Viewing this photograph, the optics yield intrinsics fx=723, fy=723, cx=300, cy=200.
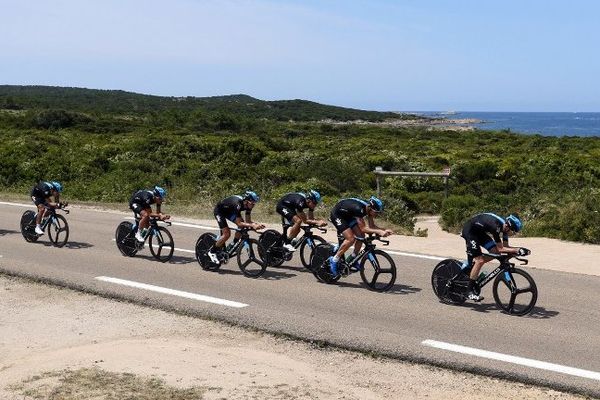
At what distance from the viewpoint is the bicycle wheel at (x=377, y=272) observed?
1105cm

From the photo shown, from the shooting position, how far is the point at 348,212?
36.8ft

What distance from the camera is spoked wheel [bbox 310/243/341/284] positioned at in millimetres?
11609

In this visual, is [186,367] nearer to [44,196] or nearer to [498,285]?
[498,285]

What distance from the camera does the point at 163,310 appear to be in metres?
10.0

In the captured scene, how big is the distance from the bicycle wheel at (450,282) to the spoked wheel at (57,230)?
8.36 meters

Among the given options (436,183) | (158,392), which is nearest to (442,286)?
(158,392)

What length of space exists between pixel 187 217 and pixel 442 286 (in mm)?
10444

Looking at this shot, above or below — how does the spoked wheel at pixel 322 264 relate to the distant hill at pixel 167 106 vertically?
below

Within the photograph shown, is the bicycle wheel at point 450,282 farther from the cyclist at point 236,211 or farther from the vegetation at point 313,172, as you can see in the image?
the vegetation at point 313,172

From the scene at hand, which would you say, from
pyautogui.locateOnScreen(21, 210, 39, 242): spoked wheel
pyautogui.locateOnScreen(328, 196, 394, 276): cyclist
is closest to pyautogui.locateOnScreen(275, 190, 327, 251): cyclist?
pyautogui.locateOnScreen(328, 196, 394, 276): cyclist

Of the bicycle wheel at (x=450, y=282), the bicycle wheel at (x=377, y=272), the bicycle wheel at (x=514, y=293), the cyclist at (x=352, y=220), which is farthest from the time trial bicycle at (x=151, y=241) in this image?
the bicycle wheel at (x=514, y=293)

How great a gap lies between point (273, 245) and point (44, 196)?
Answer: 550 cm

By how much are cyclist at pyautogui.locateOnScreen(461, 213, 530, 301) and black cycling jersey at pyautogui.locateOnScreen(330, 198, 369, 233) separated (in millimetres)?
1762

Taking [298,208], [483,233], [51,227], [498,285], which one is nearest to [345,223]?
[298,208]
